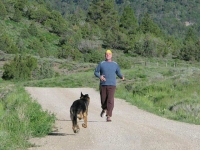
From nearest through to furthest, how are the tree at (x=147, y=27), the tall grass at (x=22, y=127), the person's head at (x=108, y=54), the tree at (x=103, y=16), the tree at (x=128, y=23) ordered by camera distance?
the tall grass at (x=22, y=127), the person's head at (x=108, y=54), the tree at (x=128, y=23), the tree at (x=147, y=27), the tree at (x=103, y=16)

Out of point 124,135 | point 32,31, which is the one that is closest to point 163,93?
point 124,135

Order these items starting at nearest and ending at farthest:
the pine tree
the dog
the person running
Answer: the dog
the person running
the pine tree

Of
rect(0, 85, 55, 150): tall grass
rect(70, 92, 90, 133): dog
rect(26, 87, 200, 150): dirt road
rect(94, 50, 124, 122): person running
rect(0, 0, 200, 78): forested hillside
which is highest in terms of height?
rect(0, 0, 200, 78): forested hillside

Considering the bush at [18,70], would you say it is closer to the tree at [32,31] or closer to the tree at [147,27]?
the tree at [32,31]

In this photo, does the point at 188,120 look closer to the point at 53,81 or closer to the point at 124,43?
the point at 53,81

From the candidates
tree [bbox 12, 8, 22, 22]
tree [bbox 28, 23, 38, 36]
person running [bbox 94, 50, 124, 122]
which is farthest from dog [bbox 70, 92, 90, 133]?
tree [bbox 12, 8, 22, 22]

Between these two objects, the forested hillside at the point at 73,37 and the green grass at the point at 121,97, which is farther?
the forested hillside at the point at 73,37

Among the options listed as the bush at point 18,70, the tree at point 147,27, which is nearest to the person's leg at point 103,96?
the bush at point 18,70

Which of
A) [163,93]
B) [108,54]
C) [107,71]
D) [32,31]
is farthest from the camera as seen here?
[32,31]

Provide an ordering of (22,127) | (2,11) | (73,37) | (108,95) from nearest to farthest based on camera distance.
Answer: (22,127)
(108,95)
(73,37)
(2,11)

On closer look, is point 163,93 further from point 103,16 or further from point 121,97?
point 103,16

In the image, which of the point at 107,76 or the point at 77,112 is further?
the point at 107,76

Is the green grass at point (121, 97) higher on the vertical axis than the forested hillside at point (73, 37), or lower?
lower

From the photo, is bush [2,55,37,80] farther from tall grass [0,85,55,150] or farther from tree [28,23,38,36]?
tree [28,23,38,36]
